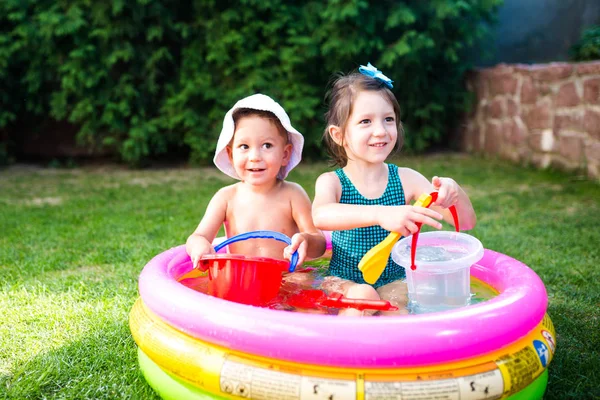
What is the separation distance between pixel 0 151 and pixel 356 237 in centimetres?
564

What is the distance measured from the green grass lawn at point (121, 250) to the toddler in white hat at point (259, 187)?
1.89 feet

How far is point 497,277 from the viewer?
2.38 metres

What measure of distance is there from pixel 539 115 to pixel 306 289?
453 centimetres

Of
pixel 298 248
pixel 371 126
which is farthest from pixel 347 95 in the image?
pixel 298 248

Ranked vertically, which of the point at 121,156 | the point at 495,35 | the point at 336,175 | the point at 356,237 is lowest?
the point at 121,156

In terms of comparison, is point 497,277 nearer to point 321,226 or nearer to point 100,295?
point 321,226

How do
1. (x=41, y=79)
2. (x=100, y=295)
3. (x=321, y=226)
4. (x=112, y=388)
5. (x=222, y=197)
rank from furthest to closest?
(x=41, y=79) → (x=100, y=295) → (x=222, y=197) → (x=321, y=226) → (x=112, y=388)

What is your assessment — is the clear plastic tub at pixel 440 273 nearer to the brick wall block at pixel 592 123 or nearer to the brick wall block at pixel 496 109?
the brick wall block at pixel 592 123

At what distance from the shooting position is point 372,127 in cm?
229

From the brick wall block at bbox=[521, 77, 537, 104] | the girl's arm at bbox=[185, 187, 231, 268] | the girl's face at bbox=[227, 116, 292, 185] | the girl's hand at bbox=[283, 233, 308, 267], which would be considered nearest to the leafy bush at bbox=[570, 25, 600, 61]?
the brick wall block at bbox=[521, 77, 537, 104]

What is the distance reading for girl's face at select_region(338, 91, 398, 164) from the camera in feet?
7.54

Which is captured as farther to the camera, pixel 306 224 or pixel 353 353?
pixel 306 224

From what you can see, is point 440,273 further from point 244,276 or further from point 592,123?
point 592,123

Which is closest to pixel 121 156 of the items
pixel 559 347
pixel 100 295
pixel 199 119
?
pixel 199 119
